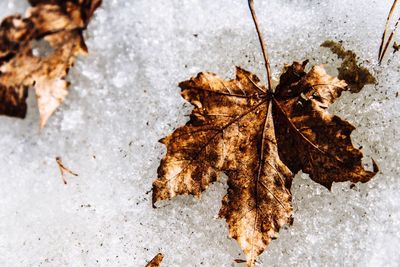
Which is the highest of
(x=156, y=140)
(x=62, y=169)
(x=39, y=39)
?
(x=39, y=39)

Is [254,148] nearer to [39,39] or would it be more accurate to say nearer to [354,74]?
[354,74]

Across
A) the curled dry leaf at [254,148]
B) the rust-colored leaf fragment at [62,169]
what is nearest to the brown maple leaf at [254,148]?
the curled dry leaf at [254,148]

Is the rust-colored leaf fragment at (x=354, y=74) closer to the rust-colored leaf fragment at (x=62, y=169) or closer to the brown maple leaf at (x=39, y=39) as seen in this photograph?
the brown maple leaf at (x=39, y=39)

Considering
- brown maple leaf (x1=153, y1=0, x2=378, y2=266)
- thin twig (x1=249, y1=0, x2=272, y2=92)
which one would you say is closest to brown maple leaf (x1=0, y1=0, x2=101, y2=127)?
brown maple leaf (x1=153, y1=0, x2=378, y2=266)

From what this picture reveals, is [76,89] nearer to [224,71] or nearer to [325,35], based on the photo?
[224,71]

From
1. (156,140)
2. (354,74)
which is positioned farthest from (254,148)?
(354,74)

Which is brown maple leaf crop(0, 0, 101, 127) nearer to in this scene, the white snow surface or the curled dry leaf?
the white snow surface
